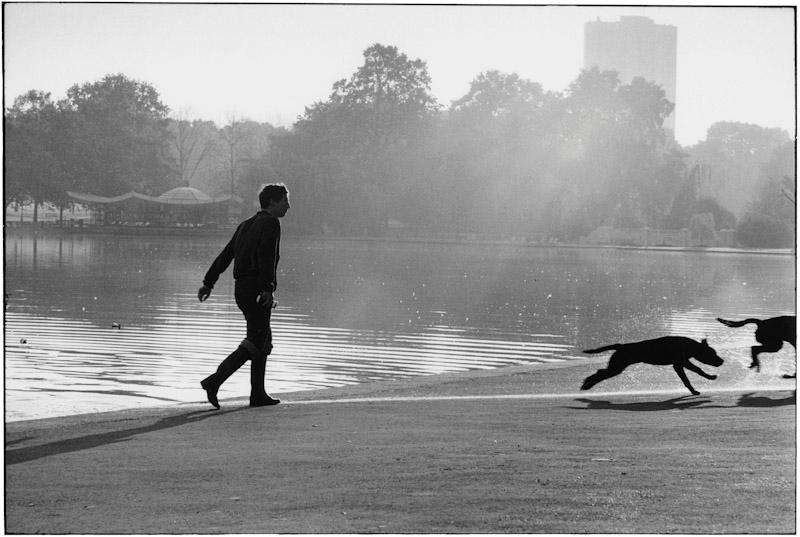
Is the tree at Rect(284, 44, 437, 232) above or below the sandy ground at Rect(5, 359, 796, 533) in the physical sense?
above

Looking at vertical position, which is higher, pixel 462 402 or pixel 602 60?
pixel 602 60

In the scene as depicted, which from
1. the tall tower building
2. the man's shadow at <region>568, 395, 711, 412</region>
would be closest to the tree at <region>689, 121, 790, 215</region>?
the tall tower building

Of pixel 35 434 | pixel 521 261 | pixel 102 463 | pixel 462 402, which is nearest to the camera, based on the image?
pixel 102 463

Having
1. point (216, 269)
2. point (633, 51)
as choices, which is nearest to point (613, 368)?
point (216, 269)

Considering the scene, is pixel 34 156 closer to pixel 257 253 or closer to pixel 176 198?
pixel 176 198

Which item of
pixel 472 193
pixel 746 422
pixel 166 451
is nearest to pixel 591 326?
pixel 746 422

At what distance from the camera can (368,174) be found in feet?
266

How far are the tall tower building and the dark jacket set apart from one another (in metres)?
22.3

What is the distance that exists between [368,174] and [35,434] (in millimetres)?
73279

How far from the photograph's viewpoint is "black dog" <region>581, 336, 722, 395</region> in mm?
9195

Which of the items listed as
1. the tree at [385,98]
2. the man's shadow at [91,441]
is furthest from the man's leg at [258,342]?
the tree at [385,98]

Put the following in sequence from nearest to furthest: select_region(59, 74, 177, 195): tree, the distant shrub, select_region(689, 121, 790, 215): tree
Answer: select_region(59, 74, 177, 195): tree → the distant shrub → select_region(689, 121, 790, 215): tree

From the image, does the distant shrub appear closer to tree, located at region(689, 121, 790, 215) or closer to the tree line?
the tree line

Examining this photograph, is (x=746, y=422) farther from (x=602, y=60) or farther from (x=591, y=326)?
(x=602, y=60)
